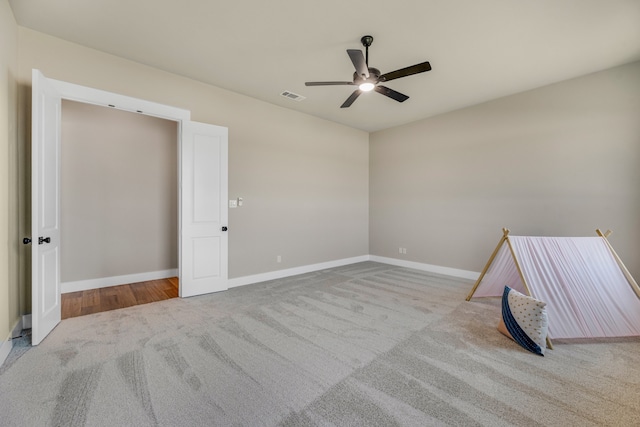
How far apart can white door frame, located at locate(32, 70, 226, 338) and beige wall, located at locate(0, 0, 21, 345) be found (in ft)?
1.13

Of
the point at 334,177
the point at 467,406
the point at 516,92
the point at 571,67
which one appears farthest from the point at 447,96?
the point at 467,406

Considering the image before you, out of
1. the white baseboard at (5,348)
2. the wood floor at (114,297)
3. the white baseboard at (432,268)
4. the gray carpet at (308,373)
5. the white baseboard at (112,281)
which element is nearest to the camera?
the gray carpet at (308,373)

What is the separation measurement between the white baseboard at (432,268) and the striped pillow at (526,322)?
222cm

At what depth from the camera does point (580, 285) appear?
8.57ft

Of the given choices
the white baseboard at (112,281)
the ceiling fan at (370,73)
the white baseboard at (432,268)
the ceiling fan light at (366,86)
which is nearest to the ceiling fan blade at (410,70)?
the ceiling fan at (370,73)

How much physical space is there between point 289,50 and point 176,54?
1380mm

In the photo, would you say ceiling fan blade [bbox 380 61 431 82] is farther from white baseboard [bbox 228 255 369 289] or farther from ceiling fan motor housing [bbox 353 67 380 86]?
white baseboard [bbox 228 255 369 289]

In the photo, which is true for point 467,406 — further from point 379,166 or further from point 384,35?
point 379,166

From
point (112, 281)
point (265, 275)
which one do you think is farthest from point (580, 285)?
point (112, 281)

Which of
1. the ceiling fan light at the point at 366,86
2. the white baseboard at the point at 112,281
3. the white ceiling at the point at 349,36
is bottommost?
the white baseboard at the point at 112,281

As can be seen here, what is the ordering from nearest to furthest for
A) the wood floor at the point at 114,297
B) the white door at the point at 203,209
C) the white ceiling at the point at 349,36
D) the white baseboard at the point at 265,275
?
the white ceiling at the point at 349,36
the wood floor at the point at 114,297
the white door at the point at 203,209
the white baseboard at the point at 265,275

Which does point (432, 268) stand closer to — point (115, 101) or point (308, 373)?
point (308, 373)

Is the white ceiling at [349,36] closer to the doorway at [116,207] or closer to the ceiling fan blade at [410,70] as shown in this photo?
the ceiling fan blade at [410,70]

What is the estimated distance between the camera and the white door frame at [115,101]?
9.57 feet
